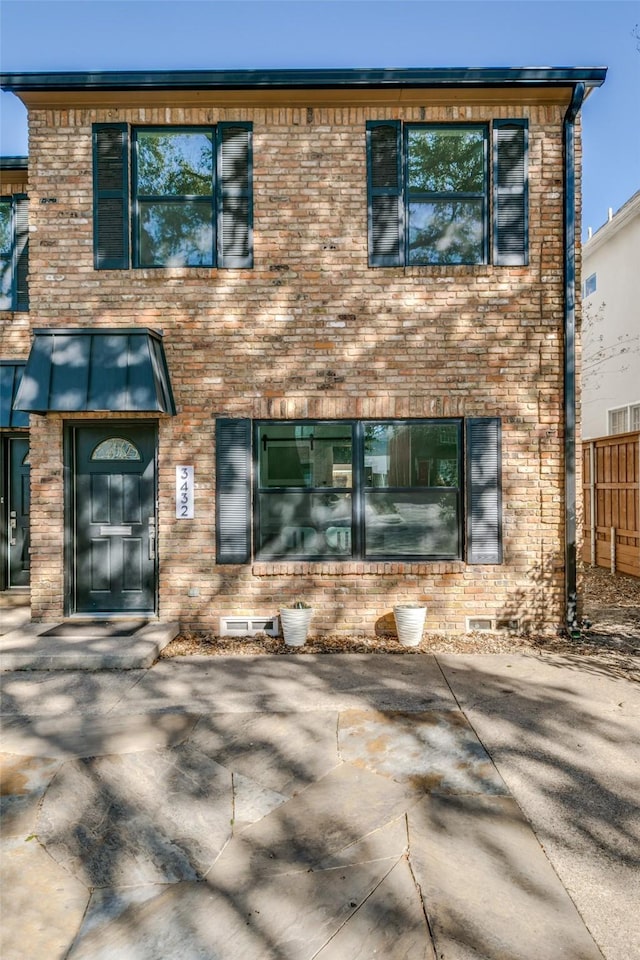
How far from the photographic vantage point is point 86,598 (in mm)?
6758

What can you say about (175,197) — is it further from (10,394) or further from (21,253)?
(10,394)

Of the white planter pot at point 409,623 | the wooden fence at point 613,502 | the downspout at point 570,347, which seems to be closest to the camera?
the white planter pot at point 409,623

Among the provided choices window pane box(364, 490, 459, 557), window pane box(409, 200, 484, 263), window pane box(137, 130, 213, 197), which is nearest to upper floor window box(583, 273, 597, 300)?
window pane box(409, 200, 484, 263)

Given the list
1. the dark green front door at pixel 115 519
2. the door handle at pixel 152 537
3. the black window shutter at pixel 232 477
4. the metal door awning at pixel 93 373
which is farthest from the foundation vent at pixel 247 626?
the metal door awning at pixel 93 373

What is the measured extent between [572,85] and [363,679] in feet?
21.7

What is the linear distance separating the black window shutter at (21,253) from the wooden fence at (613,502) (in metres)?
9.48

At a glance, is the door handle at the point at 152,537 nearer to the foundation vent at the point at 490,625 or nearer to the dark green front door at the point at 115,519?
the dark green front door at the point at 115,519

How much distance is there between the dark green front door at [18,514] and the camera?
26.2 feet

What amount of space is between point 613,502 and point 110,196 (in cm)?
922

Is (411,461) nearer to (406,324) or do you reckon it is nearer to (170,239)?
(406,324)

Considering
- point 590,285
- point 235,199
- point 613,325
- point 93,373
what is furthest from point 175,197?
point 590,285

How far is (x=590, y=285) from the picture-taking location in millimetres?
14984

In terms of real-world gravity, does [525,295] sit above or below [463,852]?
above

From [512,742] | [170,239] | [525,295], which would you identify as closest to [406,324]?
[525,295]
